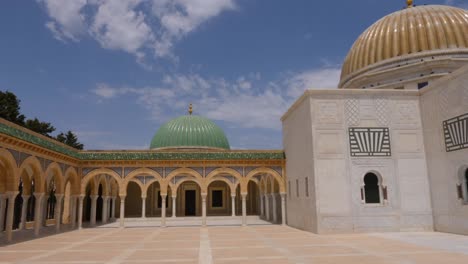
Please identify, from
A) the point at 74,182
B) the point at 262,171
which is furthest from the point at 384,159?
the point at 74,182

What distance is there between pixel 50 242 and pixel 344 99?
12370 mm

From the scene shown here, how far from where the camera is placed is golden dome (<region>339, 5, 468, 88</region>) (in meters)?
17.6

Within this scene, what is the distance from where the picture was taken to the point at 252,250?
10062 mm

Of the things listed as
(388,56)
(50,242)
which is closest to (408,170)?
(388,56)

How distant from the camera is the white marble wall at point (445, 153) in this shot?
12.7 meters

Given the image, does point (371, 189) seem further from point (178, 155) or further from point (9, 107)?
point (9, 107)

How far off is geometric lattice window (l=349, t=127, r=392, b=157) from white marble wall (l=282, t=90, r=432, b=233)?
0.18 m

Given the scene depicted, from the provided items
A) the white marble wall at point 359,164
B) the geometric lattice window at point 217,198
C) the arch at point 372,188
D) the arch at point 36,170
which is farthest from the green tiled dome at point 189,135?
the arch at point 372,188

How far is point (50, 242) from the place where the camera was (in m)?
12.6

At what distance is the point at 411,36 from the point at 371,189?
8689mm

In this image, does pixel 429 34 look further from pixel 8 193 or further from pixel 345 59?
pixel 8 193

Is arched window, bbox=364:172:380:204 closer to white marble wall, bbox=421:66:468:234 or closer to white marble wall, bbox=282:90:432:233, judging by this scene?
white marble wall, bbox=282:90:432:233

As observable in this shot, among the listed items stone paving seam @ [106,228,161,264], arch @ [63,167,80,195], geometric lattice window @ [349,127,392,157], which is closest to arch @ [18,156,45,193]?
arch @ [63,167,80,195]

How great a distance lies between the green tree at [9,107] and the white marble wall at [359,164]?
807 inches
